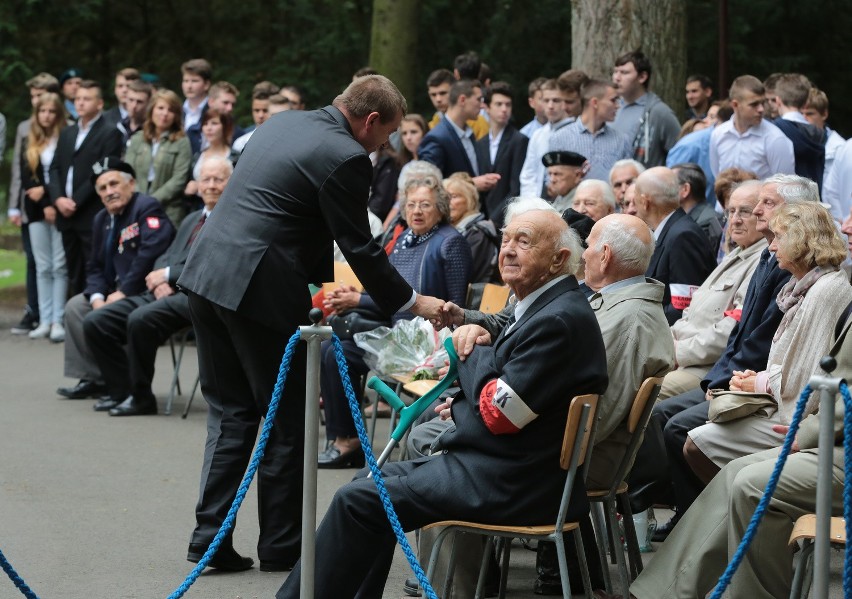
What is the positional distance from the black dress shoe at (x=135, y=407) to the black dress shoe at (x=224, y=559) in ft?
12.1

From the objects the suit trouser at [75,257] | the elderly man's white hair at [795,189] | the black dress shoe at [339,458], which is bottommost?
the black dress shoe at [339,458]

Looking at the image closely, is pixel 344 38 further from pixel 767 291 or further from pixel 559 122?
pixel 767 291

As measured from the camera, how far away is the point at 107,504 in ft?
22.9

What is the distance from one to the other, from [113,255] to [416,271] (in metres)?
3.05

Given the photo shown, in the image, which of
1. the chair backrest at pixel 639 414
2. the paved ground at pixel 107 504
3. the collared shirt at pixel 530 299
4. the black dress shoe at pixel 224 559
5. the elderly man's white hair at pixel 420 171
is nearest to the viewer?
the collared shirt at pixel 530 299

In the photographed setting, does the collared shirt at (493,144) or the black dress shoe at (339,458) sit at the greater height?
the collared shirt at (493,144)

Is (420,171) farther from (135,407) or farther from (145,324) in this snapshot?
(135,407)

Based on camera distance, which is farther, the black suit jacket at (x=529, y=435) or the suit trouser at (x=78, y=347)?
the suit trouser at (x=78, y=347)

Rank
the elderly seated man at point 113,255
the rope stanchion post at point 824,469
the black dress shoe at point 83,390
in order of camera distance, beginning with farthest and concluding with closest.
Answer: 1. the black dress shoe at point 83,390
2. the elderly seated man at point 113,255
3. the rope stanchion post at point 824,469

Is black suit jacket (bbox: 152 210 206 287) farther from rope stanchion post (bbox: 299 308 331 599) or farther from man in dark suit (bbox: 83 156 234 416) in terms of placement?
rope stanchion post (bbox: 299 308 331 599)

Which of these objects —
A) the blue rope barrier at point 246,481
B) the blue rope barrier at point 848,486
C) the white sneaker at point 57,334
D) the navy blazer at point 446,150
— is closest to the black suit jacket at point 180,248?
the navy blazer at point 446,150

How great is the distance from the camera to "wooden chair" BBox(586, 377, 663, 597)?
5.10m

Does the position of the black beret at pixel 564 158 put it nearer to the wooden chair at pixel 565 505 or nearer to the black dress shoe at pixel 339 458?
the black dress shoe at pixel 339 458

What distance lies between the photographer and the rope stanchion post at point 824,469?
3.72 metres
